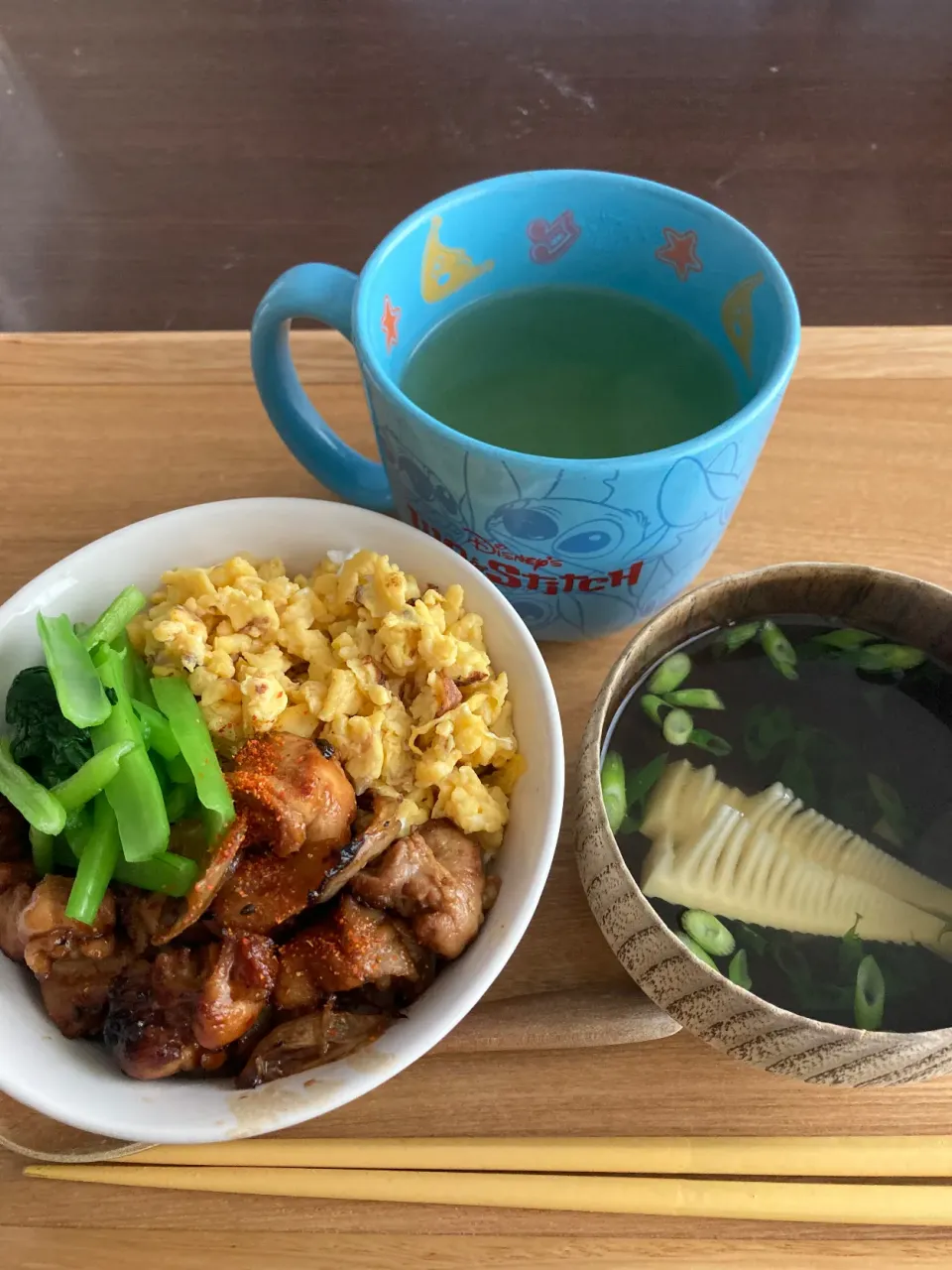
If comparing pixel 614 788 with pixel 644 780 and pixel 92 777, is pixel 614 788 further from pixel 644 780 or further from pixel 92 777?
pixel 92 777

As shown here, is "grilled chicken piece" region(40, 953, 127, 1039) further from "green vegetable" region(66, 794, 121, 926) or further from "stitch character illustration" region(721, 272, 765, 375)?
"stitch character illustration" region(721, 272, 765, 375)

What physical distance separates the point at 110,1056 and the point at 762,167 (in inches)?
86.7

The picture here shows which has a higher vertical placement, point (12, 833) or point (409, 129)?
point (409, 129)

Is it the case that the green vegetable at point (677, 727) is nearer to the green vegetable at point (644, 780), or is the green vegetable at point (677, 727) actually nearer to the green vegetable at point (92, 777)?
the green vegetable at point (644, 780)

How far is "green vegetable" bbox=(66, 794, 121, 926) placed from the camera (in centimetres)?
91

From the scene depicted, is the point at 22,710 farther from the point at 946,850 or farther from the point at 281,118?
the point at 281,118

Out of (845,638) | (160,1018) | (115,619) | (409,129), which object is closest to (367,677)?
(115,619)

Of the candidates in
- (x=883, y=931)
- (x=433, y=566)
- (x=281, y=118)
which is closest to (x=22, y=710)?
(x=433, y=566)

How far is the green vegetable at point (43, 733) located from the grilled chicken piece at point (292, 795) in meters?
0.15

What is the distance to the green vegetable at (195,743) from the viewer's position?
0.95 meters

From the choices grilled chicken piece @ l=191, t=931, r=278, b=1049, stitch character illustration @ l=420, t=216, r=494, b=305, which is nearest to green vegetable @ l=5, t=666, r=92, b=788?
grilled chicken piece @ l=191, t=931, r=278, b=1049

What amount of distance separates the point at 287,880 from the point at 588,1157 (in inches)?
15.5

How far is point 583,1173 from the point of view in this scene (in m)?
0.96

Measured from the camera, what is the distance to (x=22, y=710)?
0.98 metres
